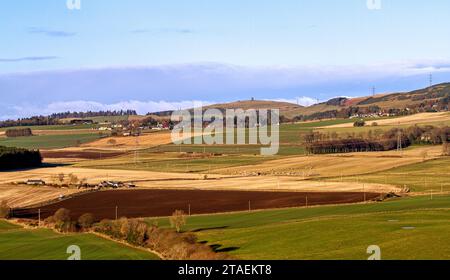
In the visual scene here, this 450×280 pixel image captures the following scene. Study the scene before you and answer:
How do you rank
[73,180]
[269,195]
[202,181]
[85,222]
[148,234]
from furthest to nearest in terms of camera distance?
[73,180] → [202,181] → [269,195] → [85,222] → [148,234]

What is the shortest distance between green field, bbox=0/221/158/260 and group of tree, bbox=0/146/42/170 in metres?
60.4

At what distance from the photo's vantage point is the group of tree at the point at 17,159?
11340 centimetres

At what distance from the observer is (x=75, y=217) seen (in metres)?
60.3

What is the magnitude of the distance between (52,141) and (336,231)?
12541 centimetres

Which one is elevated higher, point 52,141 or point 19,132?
point 19,132

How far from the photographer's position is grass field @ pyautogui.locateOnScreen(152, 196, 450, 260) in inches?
1553

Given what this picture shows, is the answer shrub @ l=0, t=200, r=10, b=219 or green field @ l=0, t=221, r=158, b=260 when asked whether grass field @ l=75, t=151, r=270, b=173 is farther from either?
green field @ l=0, t=221, r=158, b=260

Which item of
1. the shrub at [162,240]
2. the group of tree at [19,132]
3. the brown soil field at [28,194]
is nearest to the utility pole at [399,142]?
the brown soil field at [28,194]

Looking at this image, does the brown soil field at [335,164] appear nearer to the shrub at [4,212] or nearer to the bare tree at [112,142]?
the shrub at [4,212]

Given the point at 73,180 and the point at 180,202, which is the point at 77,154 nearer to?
the point at 73,180

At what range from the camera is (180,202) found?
229 feet

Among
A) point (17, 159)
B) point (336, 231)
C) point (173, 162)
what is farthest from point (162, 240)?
point (17, 159)
